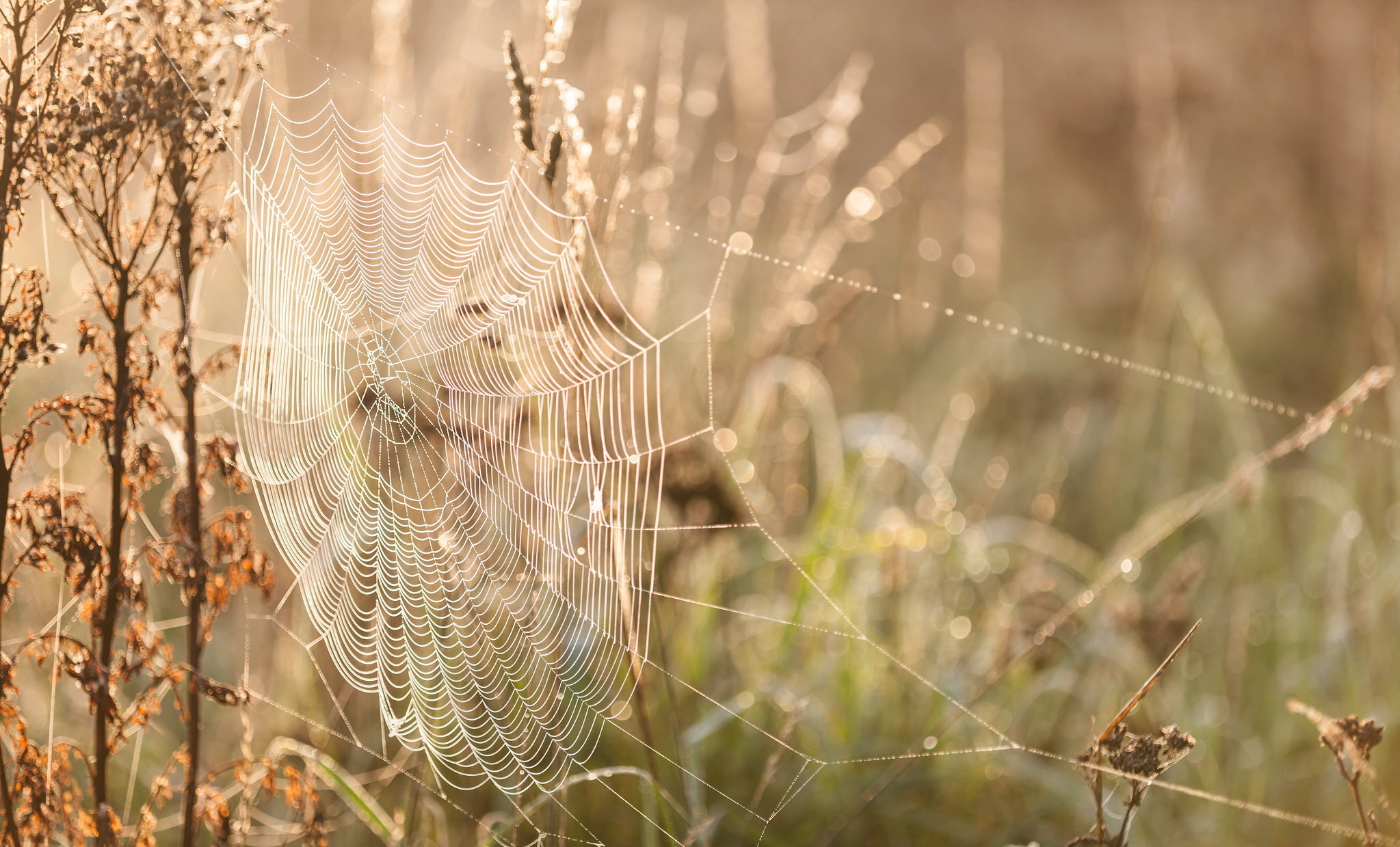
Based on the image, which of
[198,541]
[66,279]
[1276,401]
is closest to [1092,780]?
[198,541]

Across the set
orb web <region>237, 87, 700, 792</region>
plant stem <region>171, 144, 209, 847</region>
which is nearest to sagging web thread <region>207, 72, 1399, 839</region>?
orb web <region>237, 87, 700, 792</region>

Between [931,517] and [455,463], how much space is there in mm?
1282

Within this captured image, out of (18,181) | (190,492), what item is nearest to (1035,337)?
(190,492)

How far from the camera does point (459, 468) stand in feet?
7.98

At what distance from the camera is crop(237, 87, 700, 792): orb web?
2055 millimetres

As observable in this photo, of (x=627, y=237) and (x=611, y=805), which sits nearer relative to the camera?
(x=611, y=805)

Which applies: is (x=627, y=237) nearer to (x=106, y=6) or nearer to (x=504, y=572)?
(x=504, y=572)

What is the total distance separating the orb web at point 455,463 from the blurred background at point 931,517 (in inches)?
6.5

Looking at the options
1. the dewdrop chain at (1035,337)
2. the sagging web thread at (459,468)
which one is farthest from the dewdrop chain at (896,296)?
the sagging web thread at (459,468)

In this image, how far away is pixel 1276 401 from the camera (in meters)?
4.08

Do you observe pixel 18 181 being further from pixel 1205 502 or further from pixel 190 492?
pixel 1205 502

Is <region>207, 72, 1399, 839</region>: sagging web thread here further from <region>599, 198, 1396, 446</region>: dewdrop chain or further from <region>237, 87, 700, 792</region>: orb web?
<region>599, 198, 1396, 446</region>: dewdrop chain

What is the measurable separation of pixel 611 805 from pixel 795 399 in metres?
1.34

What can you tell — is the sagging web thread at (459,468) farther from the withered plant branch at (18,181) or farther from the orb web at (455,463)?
the withered plant branch at (18,181)
